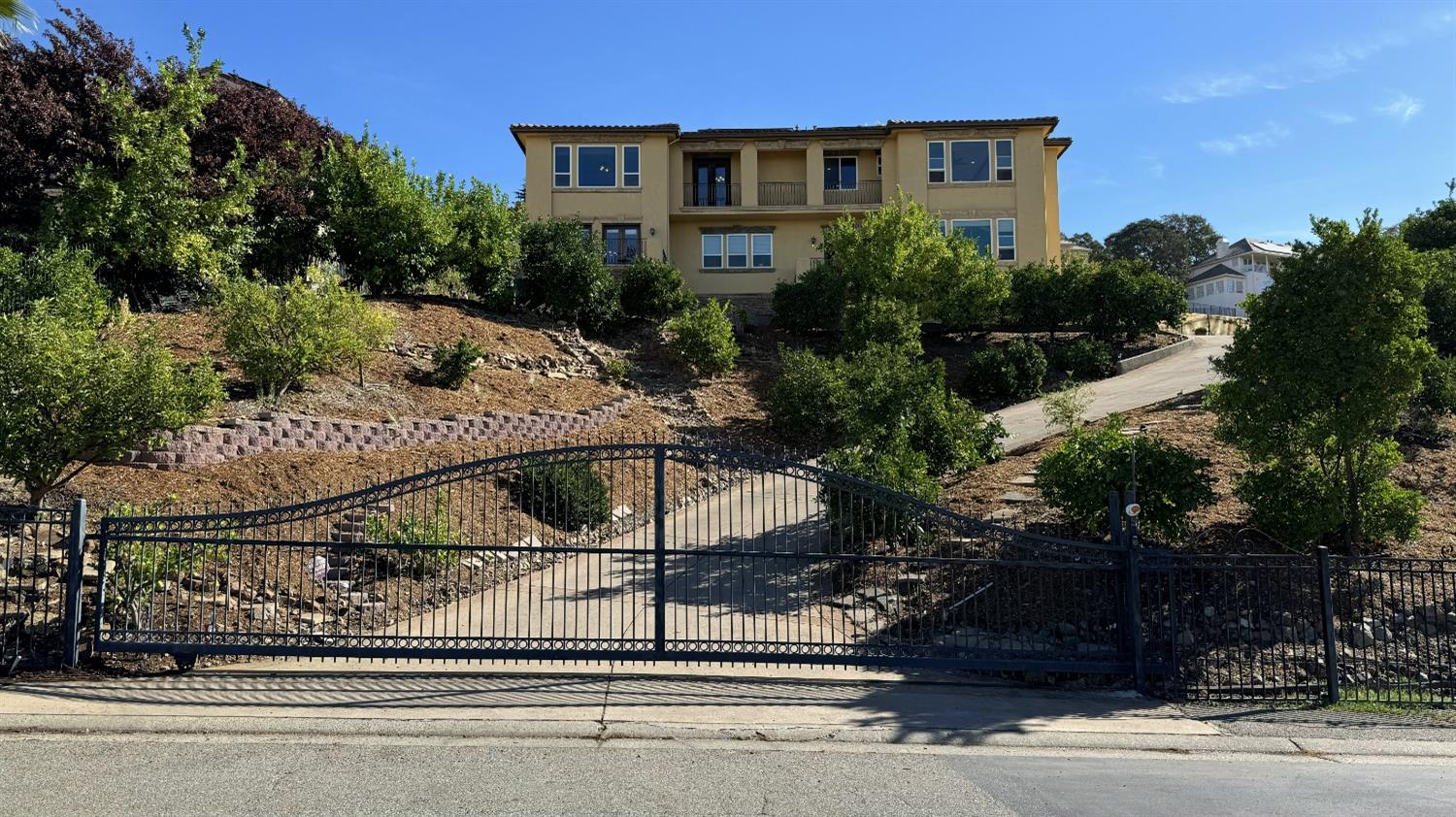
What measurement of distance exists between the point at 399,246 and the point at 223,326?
980cm

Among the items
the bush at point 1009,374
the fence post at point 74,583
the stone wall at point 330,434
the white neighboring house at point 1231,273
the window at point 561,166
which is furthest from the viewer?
the white neighboring house at point 1231,273

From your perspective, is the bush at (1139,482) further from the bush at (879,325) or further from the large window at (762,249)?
the large window at (762,249)

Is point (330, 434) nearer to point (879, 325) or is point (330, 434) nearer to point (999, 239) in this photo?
point (879, 325)

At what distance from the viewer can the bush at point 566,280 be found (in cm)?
2606

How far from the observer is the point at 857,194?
35.5m

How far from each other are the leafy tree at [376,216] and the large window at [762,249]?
44.1 ft

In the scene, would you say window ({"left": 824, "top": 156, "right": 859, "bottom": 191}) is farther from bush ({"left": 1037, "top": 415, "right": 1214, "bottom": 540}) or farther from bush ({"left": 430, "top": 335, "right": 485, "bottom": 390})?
bush ({"left": 1037, "top": 415, "right": 1214, "bottom": 540})

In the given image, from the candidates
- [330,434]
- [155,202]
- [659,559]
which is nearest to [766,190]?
[155,202]

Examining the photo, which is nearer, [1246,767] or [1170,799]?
[1170,799]

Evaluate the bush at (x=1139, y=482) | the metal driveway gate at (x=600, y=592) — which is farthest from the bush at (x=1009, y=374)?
the metal driveway gate at (x=600, y=592)

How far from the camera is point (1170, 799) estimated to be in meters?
5.83

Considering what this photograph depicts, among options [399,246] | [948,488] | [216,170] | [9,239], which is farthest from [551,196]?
[948,488]

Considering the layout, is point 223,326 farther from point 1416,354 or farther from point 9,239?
point 1416,354

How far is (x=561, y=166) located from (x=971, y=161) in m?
15.3
